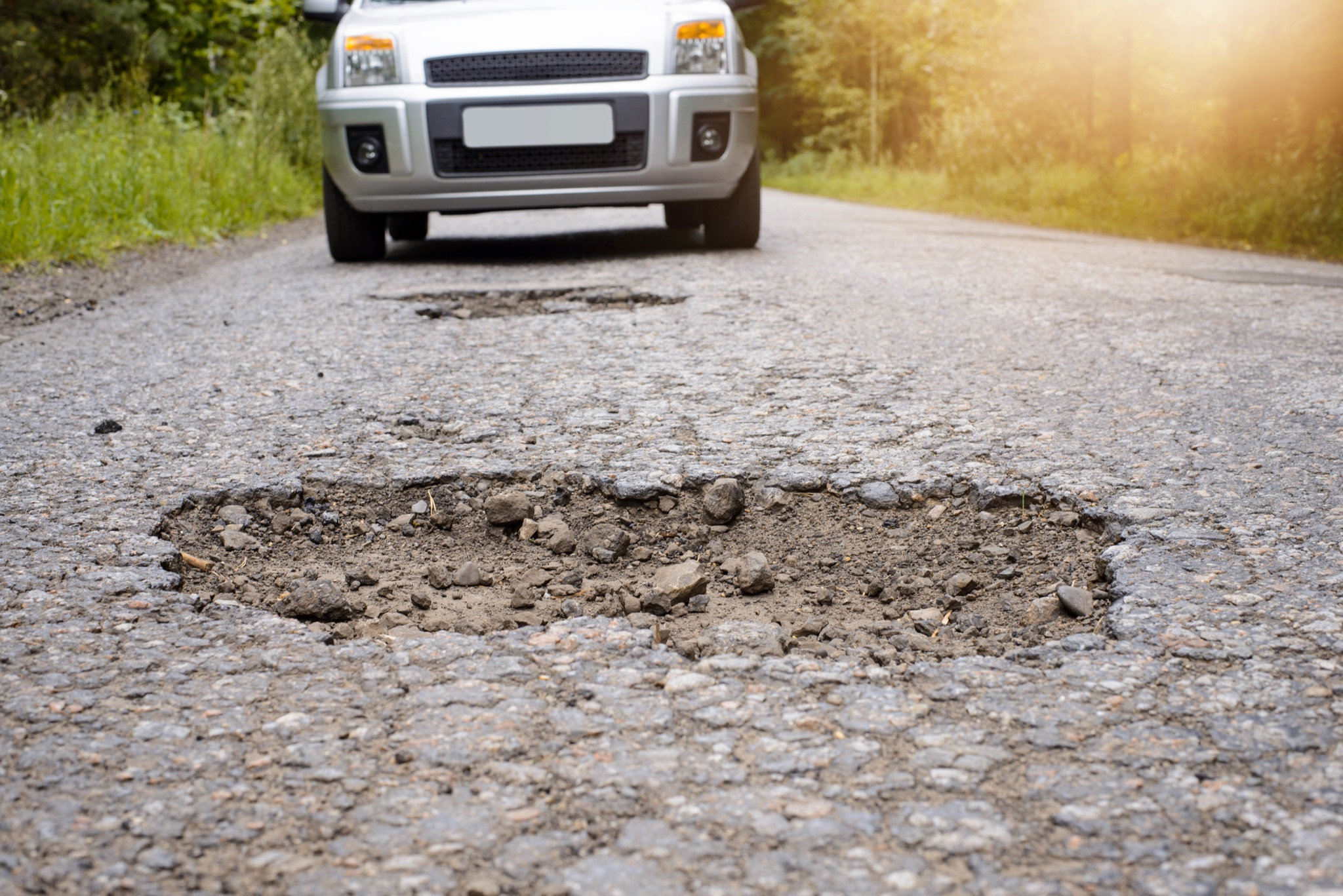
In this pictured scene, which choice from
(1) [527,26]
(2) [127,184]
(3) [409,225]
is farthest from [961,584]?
(2) [127,184]

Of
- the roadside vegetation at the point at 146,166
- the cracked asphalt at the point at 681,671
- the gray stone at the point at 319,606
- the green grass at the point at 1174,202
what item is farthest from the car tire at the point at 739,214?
the gray stone at the point at 319,606

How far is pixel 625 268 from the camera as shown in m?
5.31

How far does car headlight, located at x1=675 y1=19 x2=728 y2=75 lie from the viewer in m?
5.50

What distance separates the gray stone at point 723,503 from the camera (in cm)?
222

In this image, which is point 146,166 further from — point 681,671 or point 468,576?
point 681,671

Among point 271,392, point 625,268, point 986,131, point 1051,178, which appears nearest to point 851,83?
point 986,131

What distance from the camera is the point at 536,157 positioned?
17.9ft

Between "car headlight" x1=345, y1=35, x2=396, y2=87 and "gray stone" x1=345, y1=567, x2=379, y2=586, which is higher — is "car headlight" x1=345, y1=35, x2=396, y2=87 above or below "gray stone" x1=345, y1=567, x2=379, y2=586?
above

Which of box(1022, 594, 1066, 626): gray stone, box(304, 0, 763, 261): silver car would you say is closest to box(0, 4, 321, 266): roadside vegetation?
box(304, 0, 763, 261): silver car

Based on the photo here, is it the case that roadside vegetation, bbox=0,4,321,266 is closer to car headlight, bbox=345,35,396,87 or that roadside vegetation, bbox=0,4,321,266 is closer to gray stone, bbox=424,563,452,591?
Answer: car headlight, bbox=345,35,396,87

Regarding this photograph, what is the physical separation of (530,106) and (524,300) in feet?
4.37

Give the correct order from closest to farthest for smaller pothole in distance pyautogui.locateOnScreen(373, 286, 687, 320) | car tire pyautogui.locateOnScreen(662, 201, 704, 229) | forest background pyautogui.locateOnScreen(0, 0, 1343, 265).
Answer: smaller pothole in distance pyautogui.locateOnScreen(373, 286, 687, 320) → car tire pyautogui.locateOnScreen(662, 201, 704, 229) → forest background pyautogui.locateOnScreen(0, 0, 1343, 265)

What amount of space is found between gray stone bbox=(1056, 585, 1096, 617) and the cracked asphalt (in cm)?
6

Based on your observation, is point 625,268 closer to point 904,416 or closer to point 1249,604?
point 904,416
